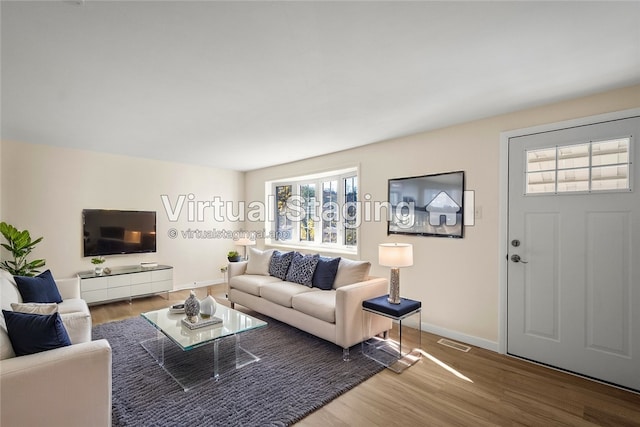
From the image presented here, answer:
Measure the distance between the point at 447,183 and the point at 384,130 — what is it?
916 mm

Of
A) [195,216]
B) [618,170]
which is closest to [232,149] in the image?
[195,216]

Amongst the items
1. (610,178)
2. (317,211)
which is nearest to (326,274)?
(317,211)

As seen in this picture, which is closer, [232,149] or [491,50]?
[491,50]

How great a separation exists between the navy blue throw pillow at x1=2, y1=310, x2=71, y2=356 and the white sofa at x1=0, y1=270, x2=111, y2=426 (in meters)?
0.04

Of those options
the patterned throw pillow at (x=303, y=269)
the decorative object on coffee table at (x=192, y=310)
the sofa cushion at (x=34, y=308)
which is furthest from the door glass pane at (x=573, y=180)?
the sofa cushion at (x=34, y=308)

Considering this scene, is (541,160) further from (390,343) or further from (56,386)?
(56,386)

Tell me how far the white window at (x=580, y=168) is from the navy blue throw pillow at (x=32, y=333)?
3687 mm

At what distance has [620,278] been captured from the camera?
2.35 m

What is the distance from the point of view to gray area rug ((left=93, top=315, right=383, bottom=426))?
1978 mm

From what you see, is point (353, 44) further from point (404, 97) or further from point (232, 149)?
point (232, 149)

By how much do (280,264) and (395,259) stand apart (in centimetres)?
180

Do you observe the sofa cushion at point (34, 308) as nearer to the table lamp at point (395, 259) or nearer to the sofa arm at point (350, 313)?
the sofa arm at point (350, 313)

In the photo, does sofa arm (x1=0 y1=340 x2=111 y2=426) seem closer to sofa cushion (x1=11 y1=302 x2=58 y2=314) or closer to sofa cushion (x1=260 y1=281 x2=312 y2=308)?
sofa cushion (x1=11 y1=302 x2=58 y2=314)

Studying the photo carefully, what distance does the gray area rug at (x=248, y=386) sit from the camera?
6.49ft
